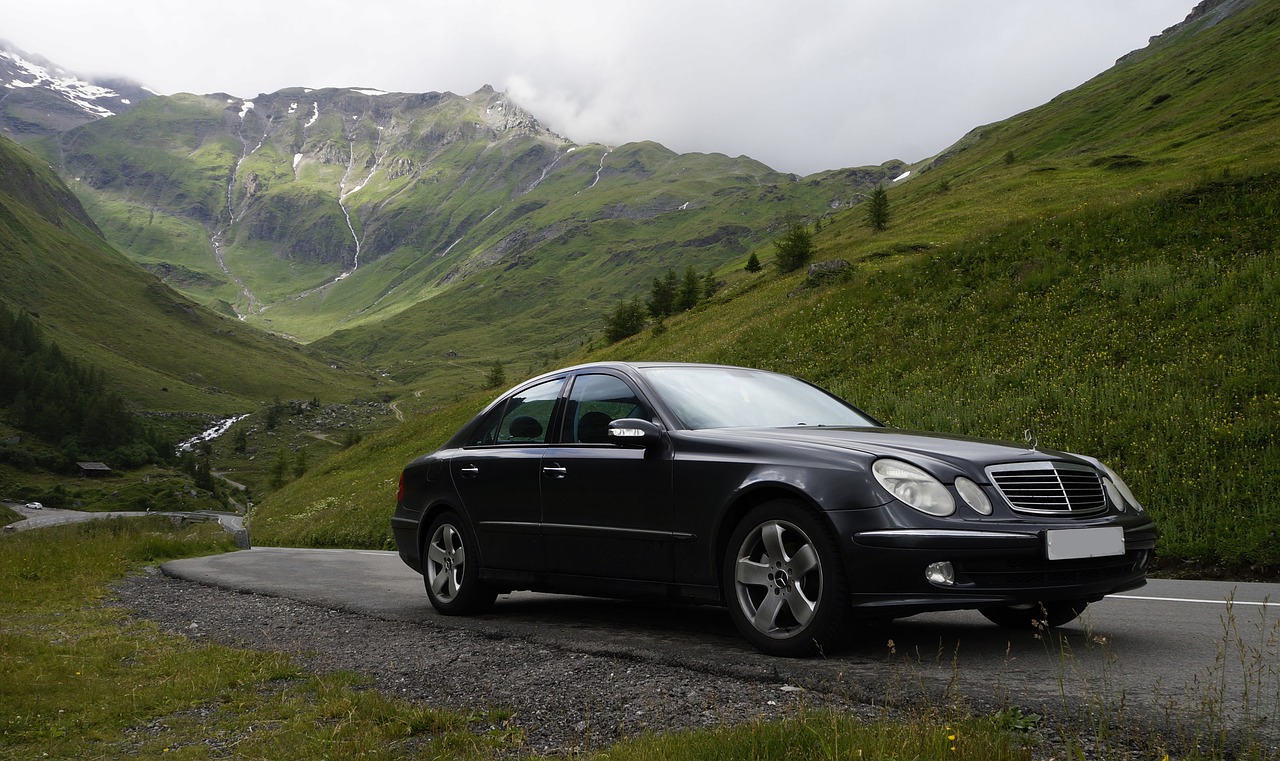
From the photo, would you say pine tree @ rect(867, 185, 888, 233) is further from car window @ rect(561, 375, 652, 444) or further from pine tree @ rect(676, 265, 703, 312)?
car window @ rect(561, 375, 652, 444)

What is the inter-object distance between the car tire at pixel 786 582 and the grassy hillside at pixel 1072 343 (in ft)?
22.8

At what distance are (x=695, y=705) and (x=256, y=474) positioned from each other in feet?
589

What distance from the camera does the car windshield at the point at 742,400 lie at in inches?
247

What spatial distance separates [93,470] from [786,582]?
564ft

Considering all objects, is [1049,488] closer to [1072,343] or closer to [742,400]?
[742,400]

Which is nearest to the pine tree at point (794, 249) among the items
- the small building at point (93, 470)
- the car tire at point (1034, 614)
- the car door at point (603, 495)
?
the car door at point (603, 495)

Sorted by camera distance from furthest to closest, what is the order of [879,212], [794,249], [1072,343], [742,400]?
[879,212] → [794,249] → [1072,343] → [742,400]

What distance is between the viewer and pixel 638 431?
590cm

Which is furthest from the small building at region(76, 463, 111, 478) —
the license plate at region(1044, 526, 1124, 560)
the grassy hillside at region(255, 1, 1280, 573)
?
the license plate at region(1044, 526, 1124, 560)

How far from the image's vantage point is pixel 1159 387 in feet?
46.6

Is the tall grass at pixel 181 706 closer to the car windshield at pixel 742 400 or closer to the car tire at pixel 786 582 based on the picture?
the car tire at pixel 786 582

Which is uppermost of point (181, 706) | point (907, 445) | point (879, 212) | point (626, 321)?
point (879, 212)

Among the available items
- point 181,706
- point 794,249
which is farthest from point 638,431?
point 794,249

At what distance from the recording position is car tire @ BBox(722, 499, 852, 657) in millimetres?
4953
